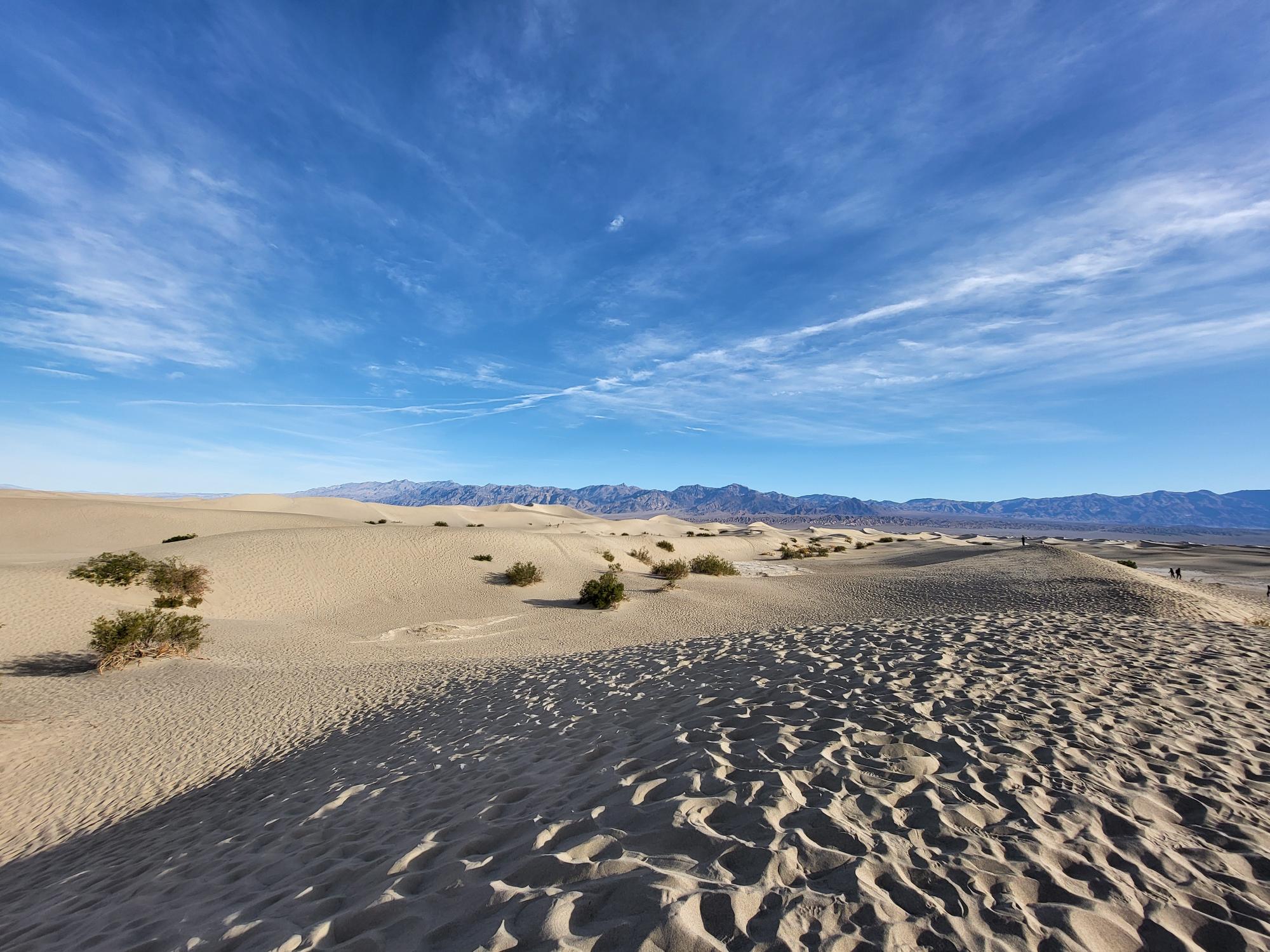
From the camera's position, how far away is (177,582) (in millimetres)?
18125

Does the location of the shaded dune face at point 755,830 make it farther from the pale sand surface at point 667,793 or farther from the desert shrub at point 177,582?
the desert shrub at point 177,582

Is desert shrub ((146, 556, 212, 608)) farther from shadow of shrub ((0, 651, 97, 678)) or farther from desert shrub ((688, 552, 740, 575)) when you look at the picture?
desert shrub ((688, 552, 740, 575))

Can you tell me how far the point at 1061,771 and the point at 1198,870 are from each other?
1111 millimetres

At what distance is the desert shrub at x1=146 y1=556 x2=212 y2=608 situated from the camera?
17750mm

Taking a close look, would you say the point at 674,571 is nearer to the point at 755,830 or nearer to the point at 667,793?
the point at 667,793

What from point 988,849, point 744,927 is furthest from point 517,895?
point 988,849

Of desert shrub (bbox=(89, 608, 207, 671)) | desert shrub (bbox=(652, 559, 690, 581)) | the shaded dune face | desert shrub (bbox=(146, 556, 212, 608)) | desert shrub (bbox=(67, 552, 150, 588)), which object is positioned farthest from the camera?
desert shrub (bbox=(652, 559, 690, 581))

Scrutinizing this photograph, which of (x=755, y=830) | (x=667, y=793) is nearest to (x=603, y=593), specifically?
(x=667, y=793)

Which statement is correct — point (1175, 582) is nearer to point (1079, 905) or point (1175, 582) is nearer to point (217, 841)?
point (1079, 905)

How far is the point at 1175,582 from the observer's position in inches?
823

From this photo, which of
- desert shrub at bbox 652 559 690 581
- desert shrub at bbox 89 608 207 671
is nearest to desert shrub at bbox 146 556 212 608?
desert shrub at bbox 89 608 207 671

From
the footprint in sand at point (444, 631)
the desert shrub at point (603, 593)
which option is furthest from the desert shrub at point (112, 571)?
the desert shrub at point (603, 593)

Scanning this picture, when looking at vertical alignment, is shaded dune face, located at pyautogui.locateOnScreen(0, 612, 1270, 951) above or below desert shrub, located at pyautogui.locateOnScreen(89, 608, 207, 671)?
above

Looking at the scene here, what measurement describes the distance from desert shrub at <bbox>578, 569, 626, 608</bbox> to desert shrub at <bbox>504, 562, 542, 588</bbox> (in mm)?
3171
